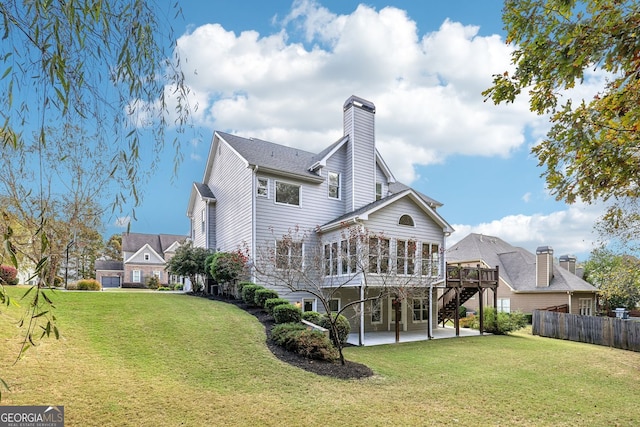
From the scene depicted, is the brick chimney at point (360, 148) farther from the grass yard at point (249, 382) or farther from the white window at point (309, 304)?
the grass yard at point (249, 382)

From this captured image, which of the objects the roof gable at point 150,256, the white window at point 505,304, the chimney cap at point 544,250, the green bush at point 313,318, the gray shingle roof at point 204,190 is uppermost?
the gray shingle roof at point 204,190

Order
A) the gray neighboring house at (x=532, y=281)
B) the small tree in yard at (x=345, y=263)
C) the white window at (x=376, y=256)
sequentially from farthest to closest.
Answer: the gray neighboring house at (x=532, y=281) → the white window at (x=376, y=256) → the small tree in yard at (x=345, y=263)

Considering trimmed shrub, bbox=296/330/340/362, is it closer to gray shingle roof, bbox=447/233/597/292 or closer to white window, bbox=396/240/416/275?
white window, bbox=396/240/416/275

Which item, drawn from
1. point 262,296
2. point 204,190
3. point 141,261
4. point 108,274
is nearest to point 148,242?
point 141,261

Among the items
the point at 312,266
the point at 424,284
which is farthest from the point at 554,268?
the point at 312,266

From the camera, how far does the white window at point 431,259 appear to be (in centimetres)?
1682

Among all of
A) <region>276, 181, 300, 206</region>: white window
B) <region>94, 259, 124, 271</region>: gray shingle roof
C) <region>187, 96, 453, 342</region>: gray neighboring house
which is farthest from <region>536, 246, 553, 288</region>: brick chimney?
<region>94, 259, 124, 271</region>: gray shingle roof

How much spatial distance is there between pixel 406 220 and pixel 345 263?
3.41 metres

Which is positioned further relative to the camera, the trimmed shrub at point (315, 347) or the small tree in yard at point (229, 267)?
the small tree in yard at point (229, 267)

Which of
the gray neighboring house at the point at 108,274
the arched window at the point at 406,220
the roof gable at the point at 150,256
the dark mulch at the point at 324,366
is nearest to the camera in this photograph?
the dark mulch at the point at 324,366

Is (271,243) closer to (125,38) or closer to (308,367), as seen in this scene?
(308,367)
